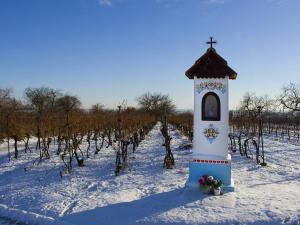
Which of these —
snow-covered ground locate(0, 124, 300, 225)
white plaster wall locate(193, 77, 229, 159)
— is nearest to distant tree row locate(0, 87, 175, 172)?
snow-covered ground locate(0, 124, 300, 225)

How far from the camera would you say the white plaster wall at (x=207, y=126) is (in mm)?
7914

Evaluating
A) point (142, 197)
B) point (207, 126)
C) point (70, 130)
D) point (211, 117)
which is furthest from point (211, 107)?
point (70, 130)

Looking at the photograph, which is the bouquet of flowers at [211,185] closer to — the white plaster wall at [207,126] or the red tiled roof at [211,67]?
the white plaster wall at [207,126]

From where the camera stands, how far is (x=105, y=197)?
7754mm

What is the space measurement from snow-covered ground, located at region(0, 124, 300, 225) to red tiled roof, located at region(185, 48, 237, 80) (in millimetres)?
2388

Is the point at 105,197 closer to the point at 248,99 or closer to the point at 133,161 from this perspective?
the point at 133,161

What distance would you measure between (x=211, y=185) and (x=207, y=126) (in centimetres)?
125

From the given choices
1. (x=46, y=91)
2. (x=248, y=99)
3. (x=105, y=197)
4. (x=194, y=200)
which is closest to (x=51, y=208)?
(x=105, y=197)

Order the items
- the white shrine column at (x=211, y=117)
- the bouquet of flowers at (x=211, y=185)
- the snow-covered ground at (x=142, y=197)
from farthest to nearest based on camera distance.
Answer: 1. the white shrine column at (x=211, y=117)
2. the bouquet of flowers at (x=211, y=185)
3. the snow-covered ground at (x=142, y=197)

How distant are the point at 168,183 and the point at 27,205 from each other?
126 inches

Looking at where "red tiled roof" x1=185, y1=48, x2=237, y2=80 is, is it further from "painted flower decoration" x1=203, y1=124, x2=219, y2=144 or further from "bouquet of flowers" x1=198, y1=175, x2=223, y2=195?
"bouquet of flowers" x1=198, y1=175, x2=223, y2=195

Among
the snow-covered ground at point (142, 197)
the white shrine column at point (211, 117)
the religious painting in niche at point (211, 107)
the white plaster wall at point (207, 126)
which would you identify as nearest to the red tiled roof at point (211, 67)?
the white shrine column at point (211, 117)

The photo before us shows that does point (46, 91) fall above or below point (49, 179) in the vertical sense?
above

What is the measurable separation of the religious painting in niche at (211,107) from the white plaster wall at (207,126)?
2.5 inches
